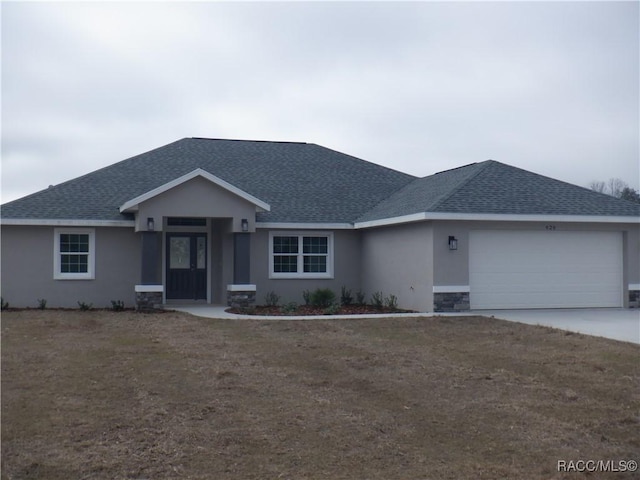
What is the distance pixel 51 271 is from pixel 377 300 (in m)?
9.49

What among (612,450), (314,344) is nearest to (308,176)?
(314,344)

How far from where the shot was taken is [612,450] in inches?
260

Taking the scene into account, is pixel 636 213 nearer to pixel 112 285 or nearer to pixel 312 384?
pixel 312 384

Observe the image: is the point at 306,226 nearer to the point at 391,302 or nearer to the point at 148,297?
the point at 391,302

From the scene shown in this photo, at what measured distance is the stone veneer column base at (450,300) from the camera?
17688 millimetres

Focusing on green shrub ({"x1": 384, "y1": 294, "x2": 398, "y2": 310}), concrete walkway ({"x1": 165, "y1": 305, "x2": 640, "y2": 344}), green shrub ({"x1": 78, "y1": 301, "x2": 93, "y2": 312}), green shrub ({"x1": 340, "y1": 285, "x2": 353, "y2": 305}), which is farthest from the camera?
green shrub ({"x1": 340, "y1": 285, "x2": 353, "y2": 305})

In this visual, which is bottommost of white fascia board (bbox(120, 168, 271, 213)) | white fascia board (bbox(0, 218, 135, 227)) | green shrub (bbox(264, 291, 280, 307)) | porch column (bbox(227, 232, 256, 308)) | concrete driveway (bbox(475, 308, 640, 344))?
concrete driveway (bbox(475, 308, 640, 344))

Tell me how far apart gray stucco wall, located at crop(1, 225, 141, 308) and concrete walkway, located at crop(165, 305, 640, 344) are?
1.76 meters

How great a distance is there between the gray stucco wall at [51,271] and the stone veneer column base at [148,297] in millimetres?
1689

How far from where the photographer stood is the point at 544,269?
61.8 ft

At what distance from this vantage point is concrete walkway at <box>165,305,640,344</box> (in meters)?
14.3

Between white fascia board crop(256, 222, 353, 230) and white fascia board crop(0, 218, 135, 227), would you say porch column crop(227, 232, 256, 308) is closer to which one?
white fascia board crop(256, 222, 353, 230)

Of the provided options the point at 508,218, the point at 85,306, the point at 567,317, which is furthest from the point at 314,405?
the point at 85,306

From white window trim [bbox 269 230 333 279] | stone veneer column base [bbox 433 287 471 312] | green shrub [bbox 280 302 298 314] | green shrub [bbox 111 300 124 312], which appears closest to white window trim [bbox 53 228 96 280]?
green shrub [bbox 111 300 124 312]
